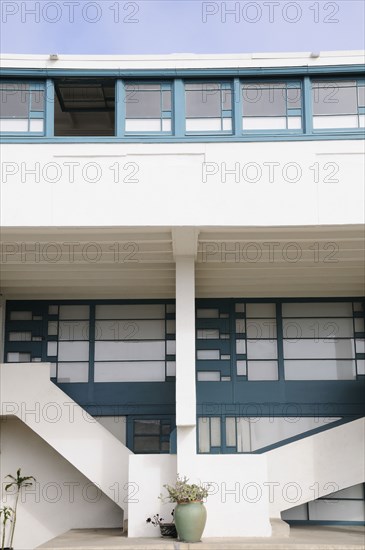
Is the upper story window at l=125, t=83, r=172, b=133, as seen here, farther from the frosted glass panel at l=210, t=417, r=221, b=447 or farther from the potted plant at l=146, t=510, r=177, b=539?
the potted plant at l=146, t=510, r=177, b=539

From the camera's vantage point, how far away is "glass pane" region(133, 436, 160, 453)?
13416 millimetres

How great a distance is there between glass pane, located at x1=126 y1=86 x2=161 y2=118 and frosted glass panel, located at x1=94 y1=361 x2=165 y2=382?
15.2 feet

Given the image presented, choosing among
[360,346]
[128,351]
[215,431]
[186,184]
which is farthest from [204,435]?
[186,184]

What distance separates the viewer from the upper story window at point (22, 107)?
11203 mm

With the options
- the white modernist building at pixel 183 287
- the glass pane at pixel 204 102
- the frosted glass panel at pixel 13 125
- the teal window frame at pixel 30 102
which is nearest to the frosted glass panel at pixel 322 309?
the white modernist building at pixel 183 287

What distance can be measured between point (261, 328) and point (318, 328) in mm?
1008

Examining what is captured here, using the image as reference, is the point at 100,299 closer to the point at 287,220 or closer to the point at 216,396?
the point at 216,396

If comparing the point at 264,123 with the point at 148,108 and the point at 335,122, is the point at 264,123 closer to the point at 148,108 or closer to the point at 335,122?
the point at 335,122

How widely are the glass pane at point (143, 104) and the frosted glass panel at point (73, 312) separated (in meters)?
4.14

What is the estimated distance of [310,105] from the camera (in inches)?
437

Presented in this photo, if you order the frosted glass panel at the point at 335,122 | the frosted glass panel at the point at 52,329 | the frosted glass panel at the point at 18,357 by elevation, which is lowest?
the frosted glass panel at the point at 18,357

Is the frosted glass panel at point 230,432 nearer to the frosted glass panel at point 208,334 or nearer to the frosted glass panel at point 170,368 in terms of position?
the frosted glass panel at point 170,368

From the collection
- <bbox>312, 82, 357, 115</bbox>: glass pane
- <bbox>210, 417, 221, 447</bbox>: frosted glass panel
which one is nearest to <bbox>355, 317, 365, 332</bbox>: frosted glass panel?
<bbox>210, 417, 221, 447</bbox>: frosted glass panel

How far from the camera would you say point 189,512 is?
10.4 m
